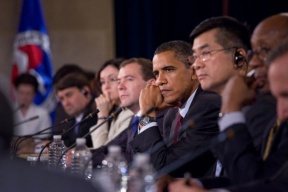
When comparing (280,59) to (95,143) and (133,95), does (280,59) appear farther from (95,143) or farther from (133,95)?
(95,143)

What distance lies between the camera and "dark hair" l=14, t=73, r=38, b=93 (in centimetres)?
743

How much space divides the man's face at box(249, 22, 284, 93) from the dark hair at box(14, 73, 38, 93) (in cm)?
479

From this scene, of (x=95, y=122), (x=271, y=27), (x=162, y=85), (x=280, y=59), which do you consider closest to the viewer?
A: (x=280, y=59)

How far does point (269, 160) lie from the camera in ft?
8.56

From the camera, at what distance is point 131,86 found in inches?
197

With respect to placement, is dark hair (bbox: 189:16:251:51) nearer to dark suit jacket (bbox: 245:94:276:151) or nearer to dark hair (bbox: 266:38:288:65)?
dark suit jacket (bbox: 245:94:276:151)

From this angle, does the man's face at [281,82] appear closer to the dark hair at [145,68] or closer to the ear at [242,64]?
the ear at [242,64]

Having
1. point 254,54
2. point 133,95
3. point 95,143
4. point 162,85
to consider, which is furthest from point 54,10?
point 254,54

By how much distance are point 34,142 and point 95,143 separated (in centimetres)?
55

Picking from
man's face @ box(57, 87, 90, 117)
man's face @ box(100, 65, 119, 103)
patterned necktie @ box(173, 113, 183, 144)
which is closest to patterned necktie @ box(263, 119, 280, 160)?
patterned necktie @ box(173, 113, 183, 144)

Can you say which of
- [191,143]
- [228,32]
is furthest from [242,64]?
[191,143]

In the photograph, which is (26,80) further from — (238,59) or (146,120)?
(238,59)

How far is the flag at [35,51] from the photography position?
779 centimetres

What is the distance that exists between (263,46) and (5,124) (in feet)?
3.98
